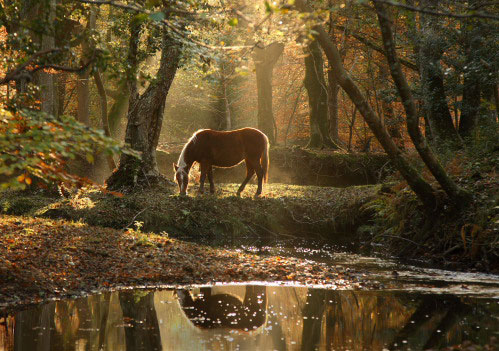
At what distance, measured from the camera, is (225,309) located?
23.4 feet

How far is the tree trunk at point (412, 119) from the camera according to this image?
9.48m

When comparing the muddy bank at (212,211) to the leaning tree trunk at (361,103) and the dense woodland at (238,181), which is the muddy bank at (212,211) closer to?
the dense woodland at (238,181)

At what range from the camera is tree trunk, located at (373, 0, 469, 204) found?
31.1ft

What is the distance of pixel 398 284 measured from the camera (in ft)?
28.7

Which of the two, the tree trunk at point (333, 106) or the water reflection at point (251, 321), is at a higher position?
the tree trunk at point (333, 106)

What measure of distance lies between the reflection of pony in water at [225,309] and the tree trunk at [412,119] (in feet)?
13.5

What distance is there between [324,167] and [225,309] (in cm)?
1533

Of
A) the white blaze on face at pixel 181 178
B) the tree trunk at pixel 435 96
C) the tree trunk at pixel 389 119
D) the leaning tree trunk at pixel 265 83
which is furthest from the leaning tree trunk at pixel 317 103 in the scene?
the white blaze on face at pixel 181 178

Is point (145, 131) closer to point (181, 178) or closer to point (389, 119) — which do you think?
point (181, 178)

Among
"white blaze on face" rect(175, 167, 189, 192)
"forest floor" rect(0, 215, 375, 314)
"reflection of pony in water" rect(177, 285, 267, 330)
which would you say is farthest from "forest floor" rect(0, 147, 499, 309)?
"reflection of pony in water" rect(177, 285, 267, 330)

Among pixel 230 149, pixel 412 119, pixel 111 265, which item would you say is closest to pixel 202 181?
pixel 230 149

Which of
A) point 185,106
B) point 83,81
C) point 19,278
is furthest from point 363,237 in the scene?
point 185,106

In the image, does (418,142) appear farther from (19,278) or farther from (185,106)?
(185,106)

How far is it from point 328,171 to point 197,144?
6787mm
